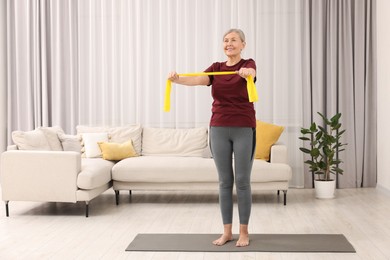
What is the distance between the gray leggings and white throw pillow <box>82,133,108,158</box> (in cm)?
232

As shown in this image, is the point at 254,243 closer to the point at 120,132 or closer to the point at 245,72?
the point at 245,72

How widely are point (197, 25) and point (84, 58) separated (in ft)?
4.54

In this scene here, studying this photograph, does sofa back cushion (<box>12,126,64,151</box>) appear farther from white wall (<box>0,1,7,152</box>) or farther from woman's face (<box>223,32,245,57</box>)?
woman's face (<box>223,32,245,57</box>)

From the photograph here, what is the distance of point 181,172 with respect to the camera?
511 cm

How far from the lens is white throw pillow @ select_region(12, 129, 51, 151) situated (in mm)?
4699

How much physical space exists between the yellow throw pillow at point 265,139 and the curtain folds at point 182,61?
792 mm

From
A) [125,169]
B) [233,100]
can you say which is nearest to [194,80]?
[233,100]

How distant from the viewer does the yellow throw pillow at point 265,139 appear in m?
5.35

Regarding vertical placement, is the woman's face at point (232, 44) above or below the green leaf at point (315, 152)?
above

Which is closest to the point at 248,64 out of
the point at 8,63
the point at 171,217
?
the point at 171,217

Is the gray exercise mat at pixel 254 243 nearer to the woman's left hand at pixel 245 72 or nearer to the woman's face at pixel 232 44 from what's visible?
the woman's left hand at pixel 245 72

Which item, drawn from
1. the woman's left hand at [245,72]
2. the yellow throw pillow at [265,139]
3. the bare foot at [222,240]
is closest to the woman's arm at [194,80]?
the woman's left hand at [245,72]

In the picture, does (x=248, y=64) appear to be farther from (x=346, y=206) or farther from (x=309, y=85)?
(x=309, y=85)

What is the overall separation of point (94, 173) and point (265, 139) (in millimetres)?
1761
